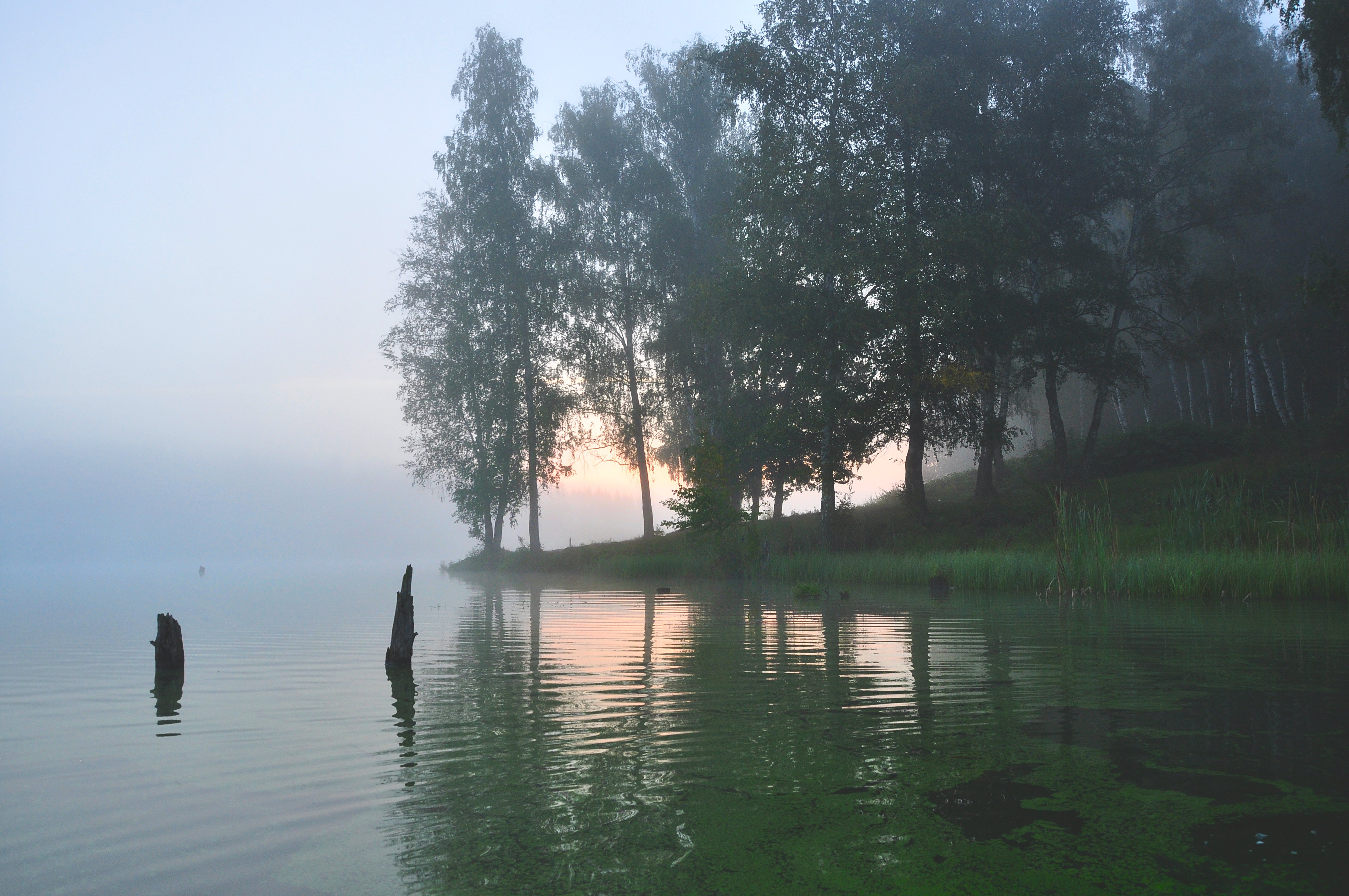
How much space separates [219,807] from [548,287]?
2758 cm

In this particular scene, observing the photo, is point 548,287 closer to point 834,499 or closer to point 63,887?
point 834,499

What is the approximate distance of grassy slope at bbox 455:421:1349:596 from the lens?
11.8 m

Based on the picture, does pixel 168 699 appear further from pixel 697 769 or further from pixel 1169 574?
pixel 1169 574

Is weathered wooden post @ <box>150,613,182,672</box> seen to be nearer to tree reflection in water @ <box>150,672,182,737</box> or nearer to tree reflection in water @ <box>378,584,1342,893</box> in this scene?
tree reflection in water @ <box>150,672,182,737</box>

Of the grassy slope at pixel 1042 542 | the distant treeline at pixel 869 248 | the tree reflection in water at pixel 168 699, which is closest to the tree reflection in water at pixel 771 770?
the tree reflection in water at pixel 168 699

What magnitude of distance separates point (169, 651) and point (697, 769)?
4.88 meters

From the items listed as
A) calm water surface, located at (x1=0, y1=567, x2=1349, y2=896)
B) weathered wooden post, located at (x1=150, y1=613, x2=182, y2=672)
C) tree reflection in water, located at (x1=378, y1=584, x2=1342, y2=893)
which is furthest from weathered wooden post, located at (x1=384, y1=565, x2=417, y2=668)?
weathered wooden post, located at (x1=150, y1=613, x2=182, y2=672)

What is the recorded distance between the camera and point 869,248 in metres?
20.9

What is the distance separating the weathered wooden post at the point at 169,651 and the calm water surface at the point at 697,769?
24 centimetres

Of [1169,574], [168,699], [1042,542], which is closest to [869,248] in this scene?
[1042,542]

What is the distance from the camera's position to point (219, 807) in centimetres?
296

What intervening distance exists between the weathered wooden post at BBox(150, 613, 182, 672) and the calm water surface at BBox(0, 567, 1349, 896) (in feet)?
0.77

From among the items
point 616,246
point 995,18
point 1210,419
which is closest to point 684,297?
point 616,246

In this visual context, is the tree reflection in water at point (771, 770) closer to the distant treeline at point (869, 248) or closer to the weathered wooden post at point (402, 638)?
the weathered wooden post at point (402, 638)
